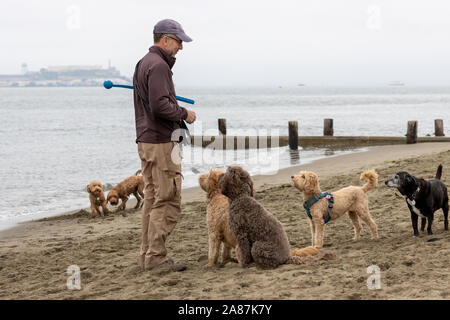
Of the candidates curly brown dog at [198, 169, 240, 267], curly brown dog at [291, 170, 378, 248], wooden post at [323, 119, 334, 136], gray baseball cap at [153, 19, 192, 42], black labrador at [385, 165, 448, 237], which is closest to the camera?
gray baseball cap at [153, 19, 192, 42]

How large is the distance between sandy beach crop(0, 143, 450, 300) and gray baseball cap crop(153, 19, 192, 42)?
2.25 meters

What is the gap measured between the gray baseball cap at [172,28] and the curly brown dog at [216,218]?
1.36 meters

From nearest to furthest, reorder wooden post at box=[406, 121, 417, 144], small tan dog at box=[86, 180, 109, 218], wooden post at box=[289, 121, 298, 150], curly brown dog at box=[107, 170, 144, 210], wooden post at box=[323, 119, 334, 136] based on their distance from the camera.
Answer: small tan dog at box=[86, 180, 109, 218], curly brown dog at box=[107, 170, 144, 210], wooden post at box=[406, 121, 417, 144], wooden post at box=[289, 121, 298, 150], wooden post at box=[323, 119, 334, 136]

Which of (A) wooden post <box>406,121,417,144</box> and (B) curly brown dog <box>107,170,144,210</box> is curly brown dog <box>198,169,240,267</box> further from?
(A) wooden post <box>406,121,417,144</box>

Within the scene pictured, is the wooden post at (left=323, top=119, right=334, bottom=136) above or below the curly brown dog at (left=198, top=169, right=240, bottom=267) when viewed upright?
above

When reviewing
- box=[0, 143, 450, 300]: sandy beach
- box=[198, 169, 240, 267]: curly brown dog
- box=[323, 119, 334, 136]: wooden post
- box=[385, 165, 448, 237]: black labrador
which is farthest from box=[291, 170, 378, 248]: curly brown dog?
box=[323, 119, 334, 136]: wooden post

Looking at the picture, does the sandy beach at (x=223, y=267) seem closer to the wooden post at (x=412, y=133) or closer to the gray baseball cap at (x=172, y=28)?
the gray baseball cap at (x=172, y=28)

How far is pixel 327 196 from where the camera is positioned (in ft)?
19.4

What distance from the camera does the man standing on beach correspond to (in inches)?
183

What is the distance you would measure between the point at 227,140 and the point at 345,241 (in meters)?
14.7

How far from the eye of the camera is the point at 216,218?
16.8 feet

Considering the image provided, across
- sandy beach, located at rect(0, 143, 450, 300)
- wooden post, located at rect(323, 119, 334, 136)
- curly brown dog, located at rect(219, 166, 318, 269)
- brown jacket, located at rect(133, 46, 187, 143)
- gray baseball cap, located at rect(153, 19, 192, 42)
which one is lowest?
sandy beach, located at rect(0, 143, 450, 300)

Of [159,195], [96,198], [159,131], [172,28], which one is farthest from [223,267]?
A: [96,198]

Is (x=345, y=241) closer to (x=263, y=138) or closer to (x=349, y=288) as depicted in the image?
(x=349, y=288)
